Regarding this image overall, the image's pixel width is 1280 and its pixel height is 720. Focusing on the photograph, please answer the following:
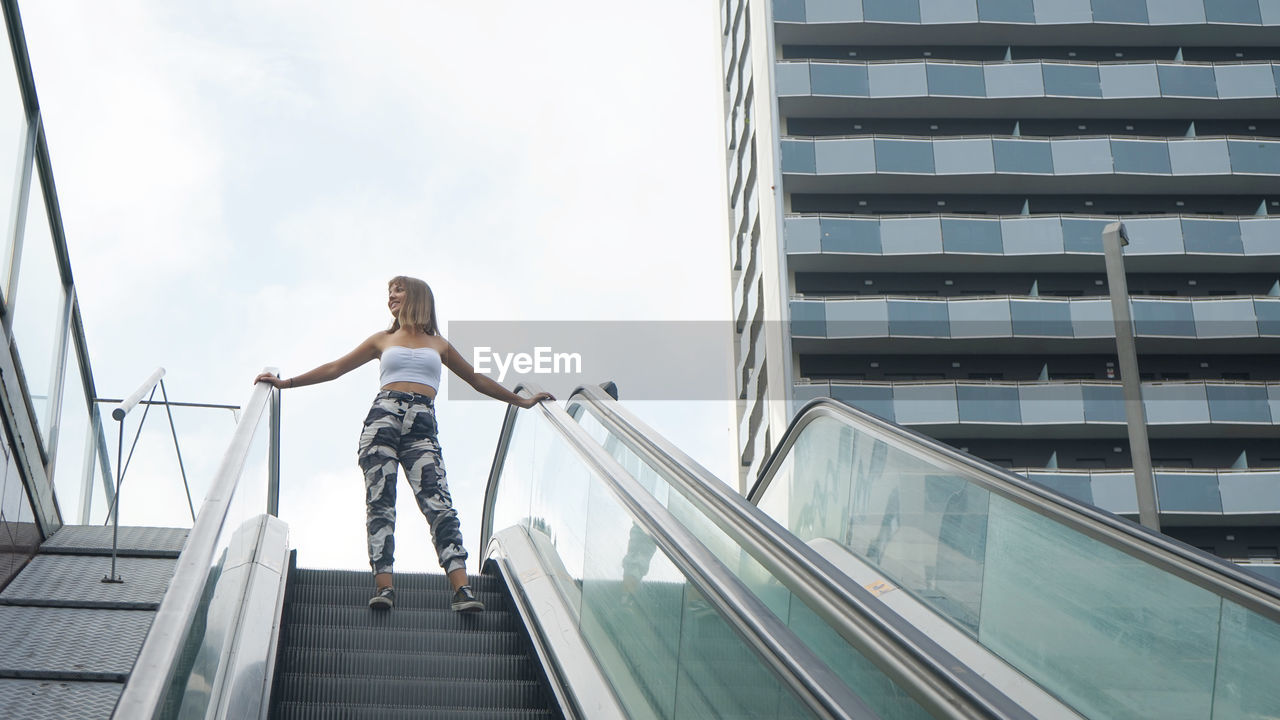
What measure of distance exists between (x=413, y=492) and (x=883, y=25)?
109ft

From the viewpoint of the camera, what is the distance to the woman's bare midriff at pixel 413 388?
19.9 feet

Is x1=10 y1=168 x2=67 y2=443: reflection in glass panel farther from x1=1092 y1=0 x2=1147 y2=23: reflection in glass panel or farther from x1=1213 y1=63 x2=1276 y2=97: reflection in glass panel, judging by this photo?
x1=1213 y1=63 x2=1276 y2=97: reflection in glass panel

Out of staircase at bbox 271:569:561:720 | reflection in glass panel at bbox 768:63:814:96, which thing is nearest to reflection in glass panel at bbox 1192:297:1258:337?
reflection in glass panel at bbox 768:63:814:96

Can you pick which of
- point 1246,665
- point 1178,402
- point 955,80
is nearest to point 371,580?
point 1246,665

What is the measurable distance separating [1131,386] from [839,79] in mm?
27360

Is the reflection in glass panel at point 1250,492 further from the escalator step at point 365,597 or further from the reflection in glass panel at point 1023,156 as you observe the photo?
the escalator step at point 365,597

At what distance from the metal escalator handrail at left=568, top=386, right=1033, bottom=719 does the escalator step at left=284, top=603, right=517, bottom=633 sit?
57.7 inches

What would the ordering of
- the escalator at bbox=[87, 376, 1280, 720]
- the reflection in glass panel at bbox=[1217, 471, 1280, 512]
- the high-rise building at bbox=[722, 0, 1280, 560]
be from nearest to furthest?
the escalator at bbox=[87, 376, 1280, 720]
the reflection in glass panel at bbox=[1217, 471, 1280, 512]
the high-rise building at bbox=[722, 0, 1280, 560]

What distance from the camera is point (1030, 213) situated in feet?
119

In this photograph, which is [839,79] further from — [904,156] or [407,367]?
[407,367]

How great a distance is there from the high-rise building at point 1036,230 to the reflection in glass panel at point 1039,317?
0.05 m

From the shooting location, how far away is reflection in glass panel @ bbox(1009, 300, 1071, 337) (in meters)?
33.2

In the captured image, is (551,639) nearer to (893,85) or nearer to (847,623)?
(847,623)

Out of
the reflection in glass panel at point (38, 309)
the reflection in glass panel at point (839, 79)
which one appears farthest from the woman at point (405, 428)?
the reflection in glass panel at point (839, 79)
